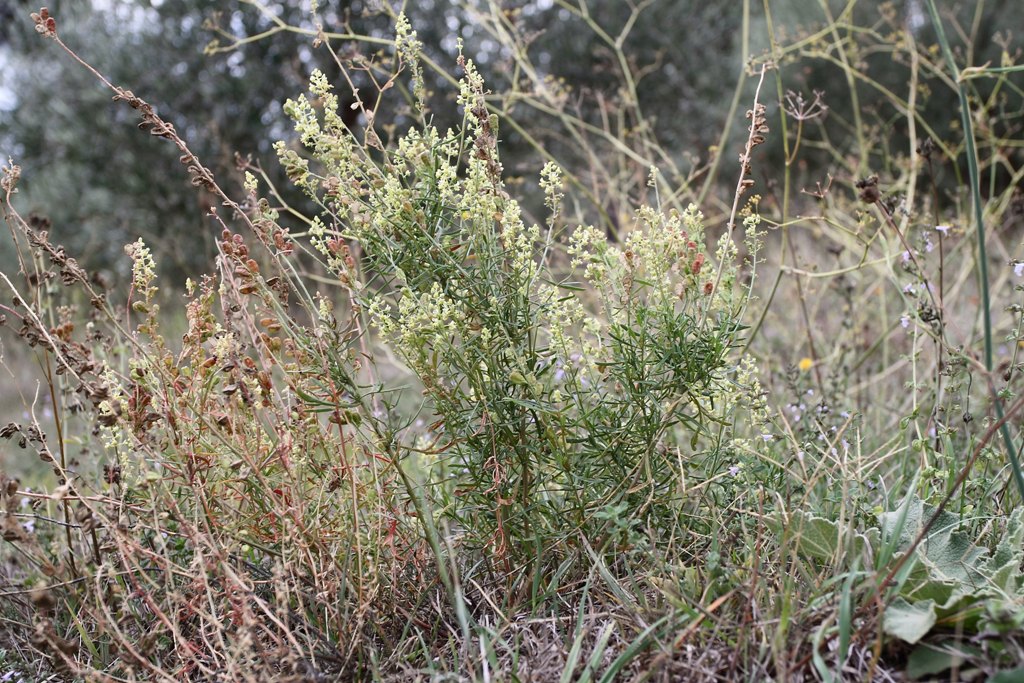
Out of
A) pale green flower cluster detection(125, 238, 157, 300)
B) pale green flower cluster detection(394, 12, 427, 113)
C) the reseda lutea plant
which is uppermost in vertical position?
pale green flower cluster detection(394, 12, 427, 113)

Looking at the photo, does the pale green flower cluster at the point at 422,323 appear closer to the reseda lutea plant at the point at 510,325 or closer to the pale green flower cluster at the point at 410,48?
the reseda lutea plant at the point at 510,325

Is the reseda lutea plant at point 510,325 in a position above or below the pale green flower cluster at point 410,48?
below

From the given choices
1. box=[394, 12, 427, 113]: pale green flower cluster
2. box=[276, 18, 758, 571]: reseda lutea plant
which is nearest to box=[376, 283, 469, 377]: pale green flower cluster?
box=[276, 18, 758, 571]: reseda lutea plant

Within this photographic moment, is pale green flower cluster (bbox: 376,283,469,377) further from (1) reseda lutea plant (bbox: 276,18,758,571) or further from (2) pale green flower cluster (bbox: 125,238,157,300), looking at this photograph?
(2) pale green flower cluster (bbox: 125,238,157,300)

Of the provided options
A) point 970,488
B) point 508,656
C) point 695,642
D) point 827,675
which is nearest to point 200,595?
point 508,656

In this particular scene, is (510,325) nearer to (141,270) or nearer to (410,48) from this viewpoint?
(410,48)

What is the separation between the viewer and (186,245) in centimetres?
973

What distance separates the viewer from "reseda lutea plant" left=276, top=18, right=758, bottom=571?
168 centimetres

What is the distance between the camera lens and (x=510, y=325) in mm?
1719

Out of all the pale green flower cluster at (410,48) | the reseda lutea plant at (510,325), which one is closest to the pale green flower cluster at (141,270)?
the reseda lutea plant at (510,325)

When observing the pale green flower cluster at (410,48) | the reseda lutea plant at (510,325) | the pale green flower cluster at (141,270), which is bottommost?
the reseda lutea plant at (510,325)

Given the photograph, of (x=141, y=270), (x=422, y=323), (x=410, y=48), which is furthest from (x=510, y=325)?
(x=141, y=270)

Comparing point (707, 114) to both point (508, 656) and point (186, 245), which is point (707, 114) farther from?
point (508, 656)

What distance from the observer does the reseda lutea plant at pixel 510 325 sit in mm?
1678
